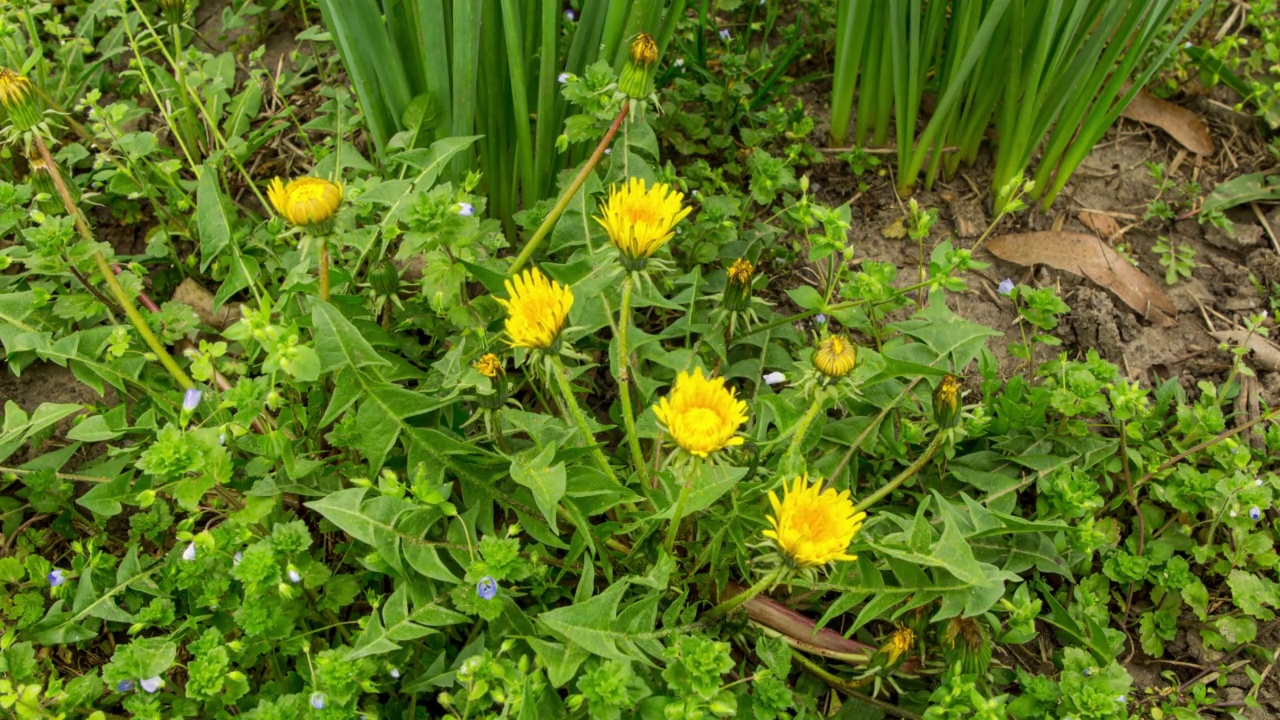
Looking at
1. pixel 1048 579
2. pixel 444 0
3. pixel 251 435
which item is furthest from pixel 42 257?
pixel 1048 579

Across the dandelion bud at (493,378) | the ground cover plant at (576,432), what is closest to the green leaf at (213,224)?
the ground cover plant at (576,432)

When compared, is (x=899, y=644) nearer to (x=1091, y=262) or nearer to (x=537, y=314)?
(x=537, y=314)

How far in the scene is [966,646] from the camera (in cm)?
191

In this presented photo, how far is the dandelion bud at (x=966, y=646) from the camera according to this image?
191 centimetres

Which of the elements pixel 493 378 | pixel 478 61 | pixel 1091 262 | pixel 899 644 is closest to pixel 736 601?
pixel 899 644

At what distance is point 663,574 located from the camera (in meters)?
1.80

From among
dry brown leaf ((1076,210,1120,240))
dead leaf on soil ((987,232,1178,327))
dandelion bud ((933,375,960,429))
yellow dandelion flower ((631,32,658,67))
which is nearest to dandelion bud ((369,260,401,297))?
yellow dandelion flower ((631,32,658,67))

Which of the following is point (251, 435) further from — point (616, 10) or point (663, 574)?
point (616, 10)

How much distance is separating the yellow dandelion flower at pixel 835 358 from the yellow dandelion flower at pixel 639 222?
0.36 metres

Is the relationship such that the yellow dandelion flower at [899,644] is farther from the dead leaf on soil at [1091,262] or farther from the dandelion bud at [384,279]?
the dead leaf on soil at [1091,262]

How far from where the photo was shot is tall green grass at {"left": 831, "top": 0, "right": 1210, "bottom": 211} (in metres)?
2.46

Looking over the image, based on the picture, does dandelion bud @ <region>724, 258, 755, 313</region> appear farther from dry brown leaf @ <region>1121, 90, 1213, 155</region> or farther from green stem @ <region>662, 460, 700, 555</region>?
dry brown leaf @ <region>1121, 90, 1213, 155</region>

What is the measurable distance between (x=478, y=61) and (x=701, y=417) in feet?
4.14

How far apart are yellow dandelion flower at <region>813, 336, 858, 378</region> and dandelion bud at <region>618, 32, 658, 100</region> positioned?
0.66 metres
